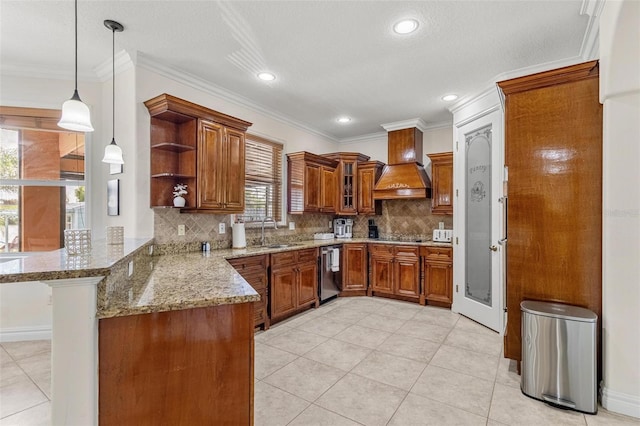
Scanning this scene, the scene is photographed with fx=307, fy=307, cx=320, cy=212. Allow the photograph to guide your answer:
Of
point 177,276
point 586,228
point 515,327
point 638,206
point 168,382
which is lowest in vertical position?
point 515,327

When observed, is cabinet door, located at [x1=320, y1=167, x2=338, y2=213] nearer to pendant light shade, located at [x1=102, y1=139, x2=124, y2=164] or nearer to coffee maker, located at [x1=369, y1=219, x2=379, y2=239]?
coffee maker, located at [x1=369, y1=219, x2=379, y2=239]

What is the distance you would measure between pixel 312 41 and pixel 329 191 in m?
2.91

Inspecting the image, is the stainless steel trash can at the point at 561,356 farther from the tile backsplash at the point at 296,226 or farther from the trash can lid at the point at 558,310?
the tile backsplash at the point at 296,226

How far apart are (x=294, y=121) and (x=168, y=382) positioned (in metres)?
4.32

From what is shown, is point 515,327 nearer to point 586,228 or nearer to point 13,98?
point 586,228

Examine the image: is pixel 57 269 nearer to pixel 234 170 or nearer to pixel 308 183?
pixel 234 170

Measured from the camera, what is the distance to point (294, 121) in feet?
16.7

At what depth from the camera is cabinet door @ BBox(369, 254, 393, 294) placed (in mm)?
4961

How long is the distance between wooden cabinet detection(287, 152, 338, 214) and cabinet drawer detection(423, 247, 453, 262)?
5.83 ft

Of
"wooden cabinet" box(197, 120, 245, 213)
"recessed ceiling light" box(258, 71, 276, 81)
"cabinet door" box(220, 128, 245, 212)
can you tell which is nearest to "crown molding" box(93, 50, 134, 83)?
"wooden cabinet" box(197, 120, 245, 213)

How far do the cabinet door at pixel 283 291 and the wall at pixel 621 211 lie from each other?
3025mm

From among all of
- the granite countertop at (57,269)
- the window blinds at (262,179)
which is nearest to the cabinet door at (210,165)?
the window blinds at (262,179)

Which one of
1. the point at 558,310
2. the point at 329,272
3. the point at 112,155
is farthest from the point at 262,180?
the point at 558,310

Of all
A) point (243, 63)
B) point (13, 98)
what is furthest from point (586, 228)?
point (13, 98)
